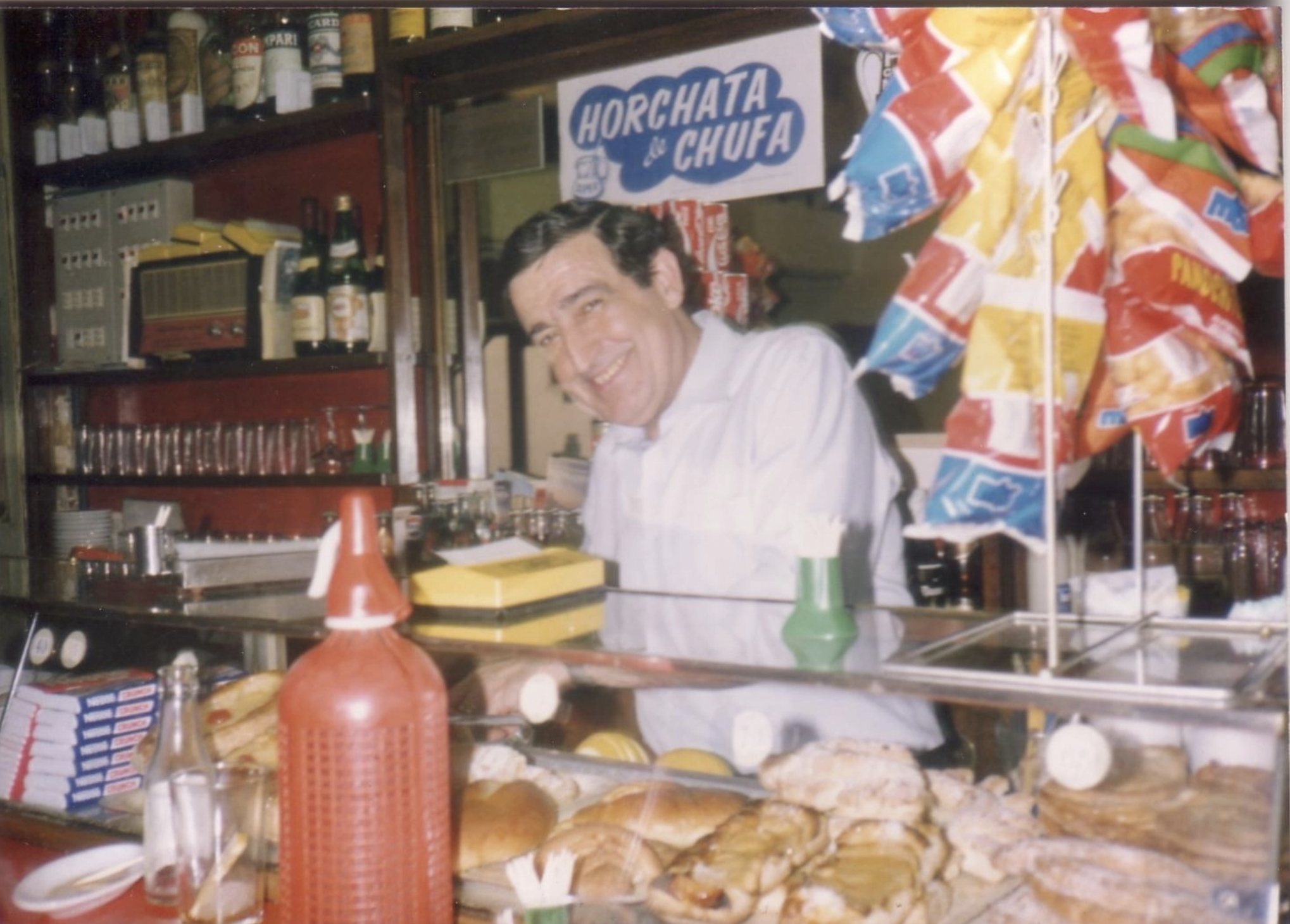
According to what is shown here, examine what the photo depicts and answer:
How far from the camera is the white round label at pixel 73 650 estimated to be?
60.3 inches

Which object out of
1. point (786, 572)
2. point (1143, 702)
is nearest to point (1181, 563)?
point (786, 572)

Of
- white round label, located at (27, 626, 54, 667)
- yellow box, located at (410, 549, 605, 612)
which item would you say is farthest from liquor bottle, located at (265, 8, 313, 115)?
yellow box, located at (410, 549, 605, 612)

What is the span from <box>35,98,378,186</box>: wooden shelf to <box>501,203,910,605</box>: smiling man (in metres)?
0.70

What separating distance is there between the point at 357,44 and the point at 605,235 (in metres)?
0.91

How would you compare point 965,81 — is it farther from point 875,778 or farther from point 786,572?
point 786,572

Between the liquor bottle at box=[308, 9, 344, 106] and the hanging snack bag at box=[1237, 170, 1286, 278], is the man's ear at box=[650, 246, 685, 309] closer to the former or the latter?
the liquor bottle at box=[308, 9, 344, 106]

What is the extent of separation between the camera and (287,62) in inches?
115

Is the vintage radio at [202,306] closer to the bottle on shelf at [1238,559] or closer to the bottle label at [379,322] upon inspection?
the bottle label at [379,322]

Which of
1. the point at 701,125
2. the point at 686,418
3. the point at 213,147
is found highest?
the point at 213,147

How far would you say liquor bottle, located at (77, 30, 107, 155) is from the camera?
11.0ft

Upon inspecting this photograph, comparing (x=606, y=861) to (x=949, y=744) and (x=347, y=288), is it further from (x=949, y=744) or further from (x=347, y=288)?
(x=347, y=288)

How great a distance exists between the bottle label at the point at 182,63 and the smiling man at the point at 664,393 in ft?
4.24

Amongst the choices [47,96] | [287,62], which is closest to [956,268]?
[287,62]

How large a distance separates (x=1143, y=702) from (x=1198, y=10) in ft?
2.19
